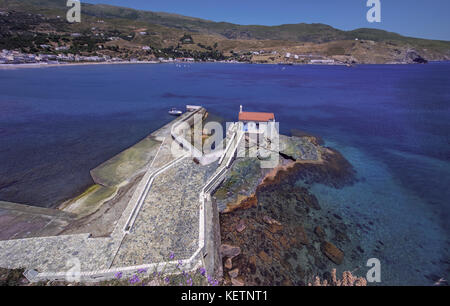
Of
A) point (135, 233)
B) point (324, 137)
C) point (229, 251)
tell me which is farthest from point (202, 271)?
point (324, 137)

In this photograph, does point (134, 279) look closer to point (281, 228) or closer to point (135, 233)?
point (135, 233)

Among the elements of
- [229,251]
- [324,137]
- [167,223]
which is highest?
[324,137]

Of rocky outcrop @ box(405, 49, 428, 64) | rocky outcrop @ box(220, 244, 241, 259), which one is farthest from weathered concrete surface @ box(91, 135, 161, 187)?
rocky outcrop @ box(405, 49, 428, 64)

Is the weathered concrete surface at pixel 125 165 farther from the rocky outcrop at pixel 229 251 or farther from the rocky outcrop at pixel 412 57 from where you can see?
the rocky outcrop at pixel 412 57

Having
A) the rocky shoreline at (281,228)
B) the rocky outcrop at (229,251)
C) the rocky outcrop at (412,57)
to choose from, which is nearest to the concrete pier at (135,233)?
the rocky outcrop at (229,251)
